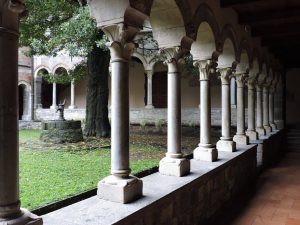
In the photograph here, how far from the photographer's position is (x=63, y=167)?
445cm

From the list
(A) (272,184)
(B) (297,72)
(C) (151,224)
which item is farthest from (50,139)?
(B) (297,72)

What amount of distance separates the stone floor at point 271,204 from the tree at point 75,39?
10.8 ft

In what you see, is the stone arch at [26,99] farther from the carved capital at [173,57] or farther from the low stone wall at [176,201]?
the carved capital at [173,57]

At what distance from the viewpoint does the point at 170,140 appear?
3141mm

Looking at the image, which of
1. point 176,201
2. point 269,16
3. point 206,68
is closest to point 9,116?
point 176,201

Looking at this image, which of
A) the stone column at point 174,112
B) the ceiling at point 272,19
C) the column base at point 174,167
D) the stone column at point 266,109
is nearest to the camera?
the column base at point 174,167

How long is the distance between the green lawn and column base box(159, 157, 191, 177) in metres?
0.84

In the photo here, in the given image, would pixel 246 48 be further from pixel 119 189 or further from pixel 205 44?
pixel 119 189

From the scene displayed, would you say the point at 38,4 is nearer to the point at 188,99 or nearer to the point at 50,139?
the point at 50,139

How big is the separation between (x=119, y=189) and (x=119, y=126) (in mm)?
445

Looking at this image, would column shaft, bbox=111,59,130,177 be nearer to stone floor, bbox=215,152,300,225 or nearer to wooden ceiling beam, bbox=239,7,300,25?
stone floor, bbox=215,152,300,225

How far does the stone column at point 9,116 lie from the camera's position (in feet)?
4.55

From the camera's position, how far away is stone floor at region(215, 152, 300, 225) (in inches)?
138

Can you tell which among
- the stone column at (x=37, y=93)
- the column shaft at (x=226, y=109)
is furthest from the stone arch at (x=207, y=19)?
the stone column at (x=37, y=93)
